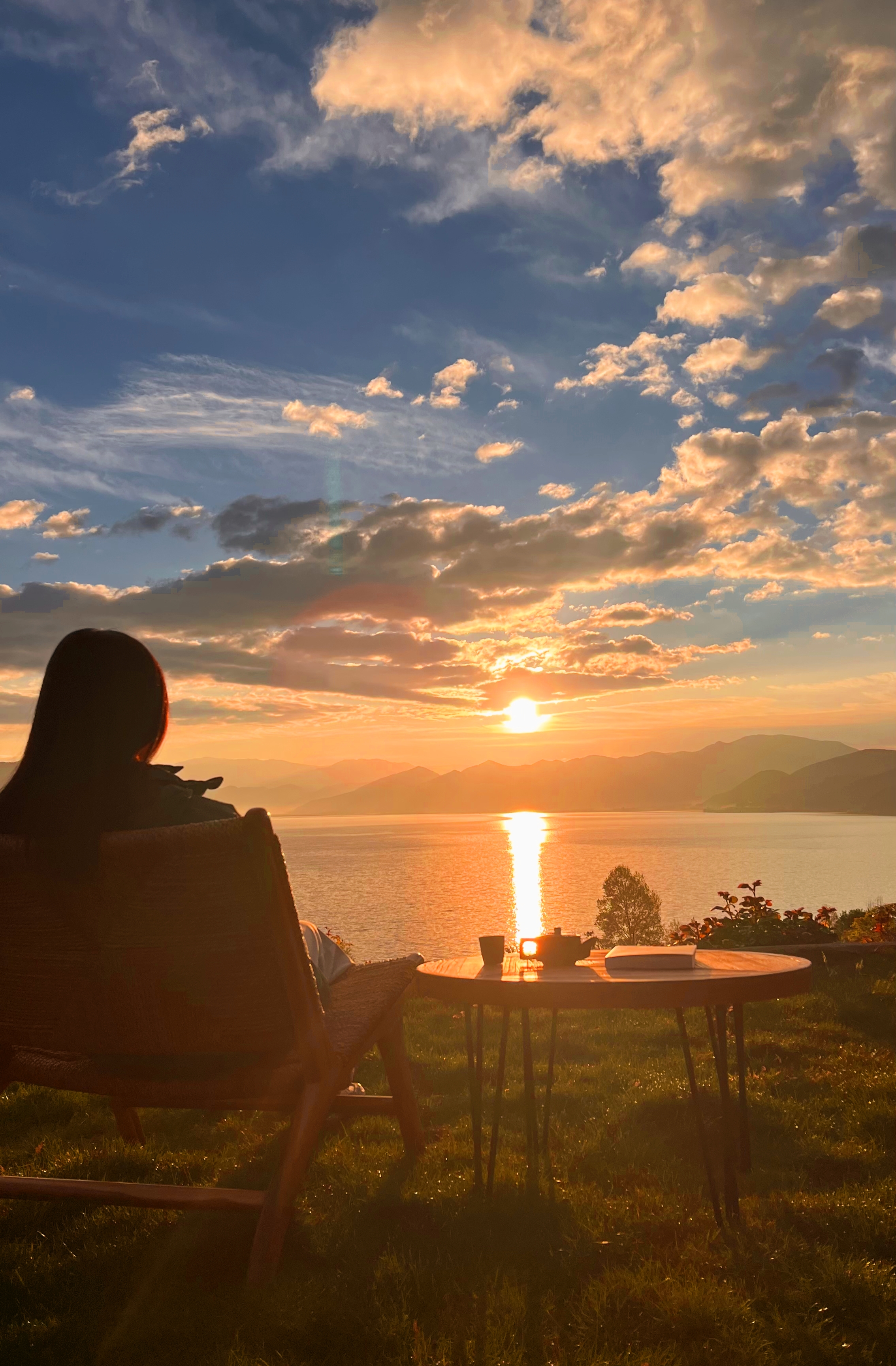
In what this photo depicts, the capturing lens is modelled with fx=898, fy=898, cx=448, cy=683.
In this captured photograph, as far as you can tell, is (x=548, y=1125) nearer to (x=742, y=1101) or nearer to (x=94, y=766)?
(x=742, y=1101)

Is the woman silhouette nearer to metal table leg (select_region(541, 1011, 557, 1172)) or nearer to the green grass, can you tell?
the green grass

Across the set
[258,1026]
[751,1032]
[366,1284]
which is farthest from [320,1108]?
[751,1032]

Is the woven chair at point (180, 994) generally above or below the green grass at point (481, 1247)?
above

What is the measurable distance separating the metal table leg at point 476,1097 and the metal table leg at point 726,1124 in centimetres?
94

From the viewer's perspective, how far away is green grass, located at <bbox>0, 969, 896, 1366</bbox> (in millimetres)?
2539

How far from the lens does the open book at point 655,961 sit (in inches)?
139

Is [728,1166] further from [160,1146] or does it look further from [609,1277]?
[160,1146]

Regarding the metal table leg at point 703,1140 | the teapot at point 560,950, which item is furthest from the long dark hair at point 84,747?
the metal table leg at point 703,1140

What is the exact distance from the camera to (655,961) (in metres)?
3.57

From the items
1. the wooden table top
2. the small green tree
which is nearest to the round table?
the wooden table top

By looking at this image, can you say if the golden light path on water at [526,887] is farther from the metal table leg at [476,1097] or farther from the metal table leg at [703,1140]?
the metal table leg at [703,1140]

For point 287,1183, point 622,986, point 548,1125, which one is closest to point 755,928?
point 548,1125

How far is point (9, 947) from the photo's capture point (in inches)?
116

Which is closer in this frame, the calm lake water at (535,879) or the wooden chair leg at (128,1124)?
the wooden chair leg at (128,1124)
